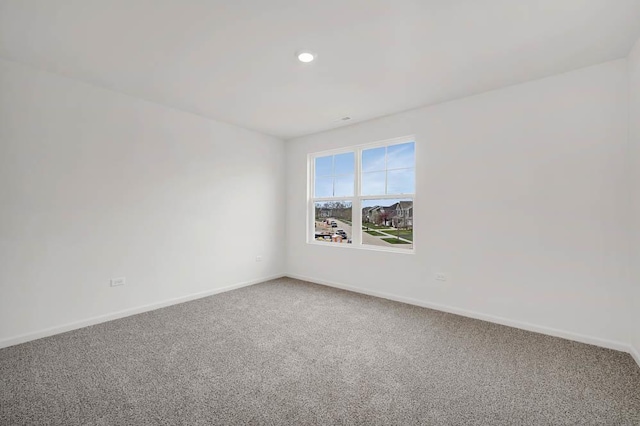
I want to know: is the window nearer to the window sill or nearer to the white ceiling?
the window sill

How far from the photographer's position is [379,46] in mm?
2322

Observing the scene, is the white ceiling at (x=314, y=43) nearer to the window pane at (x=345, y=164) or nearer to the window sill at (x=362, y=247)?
the window pane at (x=345, y=164)

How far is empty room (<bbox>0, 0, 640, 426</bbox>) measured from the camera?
191 centimetres

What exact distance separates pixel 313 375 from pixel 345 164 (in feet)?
10.7

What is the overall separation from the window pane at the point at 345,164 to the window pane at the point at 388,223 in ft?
1.93

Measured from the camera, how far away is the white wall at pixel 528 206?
8.38 feet

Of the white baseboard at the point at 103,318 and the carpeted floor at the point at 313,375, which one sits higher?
the white baseboard at the point at 103,318

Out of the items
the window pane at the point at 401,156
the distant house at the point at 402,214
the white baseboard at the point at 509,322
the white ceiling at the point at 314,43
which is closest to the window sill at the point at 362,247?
the distant house at the point at 402,214

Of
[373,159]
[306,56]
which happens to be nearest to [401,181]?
[373,159]

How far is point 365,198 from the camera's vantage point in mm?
4363

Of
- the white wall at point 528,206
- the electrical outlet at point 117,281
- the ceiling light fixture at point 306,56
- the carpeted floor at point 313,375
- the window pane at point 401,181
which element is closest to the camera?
the carpeted floor at point 313,375

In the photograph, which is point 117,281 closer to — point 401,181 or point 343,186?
point 343,186

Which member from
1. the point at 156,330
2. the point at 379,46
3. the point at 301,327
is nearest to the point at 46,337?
the point at 156,330

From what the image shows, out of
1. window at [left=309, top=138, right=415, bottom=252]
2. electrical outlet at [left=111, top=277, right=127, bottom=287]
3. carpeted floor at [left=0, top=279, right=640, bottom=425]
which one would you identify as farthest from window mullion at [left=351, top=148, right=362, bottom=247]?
electrical outlet at [left=111, top=277, right=127, bottom=287]
